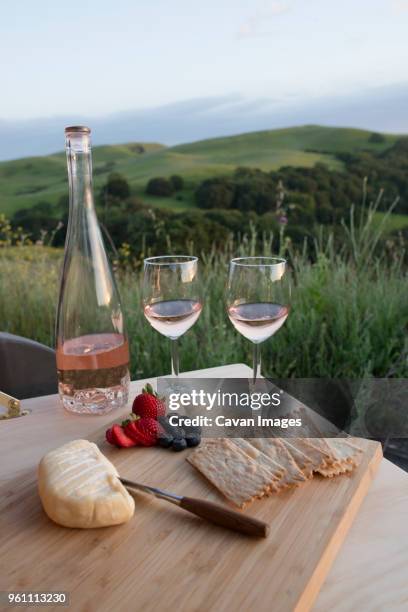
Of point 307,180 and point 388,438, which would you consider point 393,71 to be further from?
point 388,438

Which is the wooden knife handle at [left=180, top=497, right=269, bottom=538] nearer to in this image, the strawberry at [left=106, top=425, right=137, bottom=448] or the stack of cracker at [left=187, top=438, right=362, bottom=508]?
the stack of cracker at [left=187, top=438, right=362, bottom=508]

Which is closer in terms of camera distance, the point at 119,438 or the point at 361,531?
the point at 361,531

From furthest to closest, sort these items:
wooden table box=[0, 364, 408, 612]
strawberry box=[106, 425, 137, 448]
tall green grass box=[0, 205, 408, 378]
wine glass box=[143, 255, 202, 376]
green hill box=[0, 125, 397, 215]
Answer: green hill box=[0, 125, 397, 215] < tall green grass box=[0, 205, 408, 378] < wine glass box=[143, 255, 202, 376] < strawberry box=[106, 425, 137, 448] < wooden table box=[0, 364, 408, 612]

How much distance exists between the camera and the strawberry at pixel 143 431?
108 centimetres

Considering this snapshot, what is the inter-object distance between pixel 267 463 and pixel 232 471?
0.06m

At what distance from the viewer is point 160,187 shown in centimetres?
1185

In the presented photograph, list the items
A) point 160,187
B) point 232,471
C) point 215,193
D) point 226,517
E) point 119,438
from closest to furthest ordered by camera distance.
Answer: point 226,517 < point 232,471 < point 119,438 < point 215,193 < point 160,187

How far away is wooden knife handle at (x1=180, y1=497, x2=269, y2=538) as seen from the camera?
0.78 meters

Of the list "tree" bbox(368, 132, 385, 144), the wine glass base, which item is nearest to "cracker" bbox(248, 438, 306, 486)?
the wine glass base

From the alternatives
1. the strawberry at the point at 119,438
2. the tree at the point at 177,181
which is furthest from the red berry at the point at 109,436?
the tree at the point at 177,181

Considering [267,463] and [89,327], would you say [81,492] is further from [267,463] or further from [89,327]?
[89,327]

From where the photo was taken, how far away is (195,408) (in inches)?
50.9

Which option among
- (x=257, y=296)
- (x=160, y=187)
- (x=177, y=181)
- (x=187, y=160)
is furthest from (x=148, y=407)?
(x=187, y=160)

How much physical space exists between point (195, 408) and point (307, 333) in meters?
1.86
